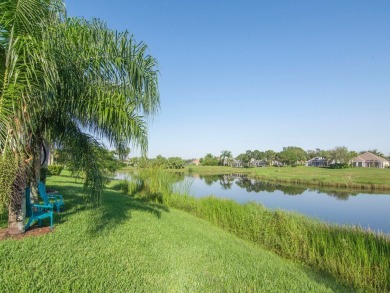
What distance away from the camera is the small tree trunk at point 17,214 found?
4.36 metres

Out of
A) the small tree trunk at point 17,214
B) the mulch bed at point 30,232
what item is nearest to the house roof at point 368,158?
the mulch bed at point 30,232

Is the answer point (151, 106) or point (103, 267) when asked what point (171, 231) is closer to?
point (103, 267)

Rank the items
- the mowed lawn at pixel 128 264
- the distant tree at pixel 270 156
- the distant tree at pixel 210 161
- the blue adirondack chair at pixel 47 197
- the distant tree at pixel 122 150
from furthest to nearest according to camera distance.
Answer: the distant tree at pixel 210 161 < the distant tree at pixel 270 156 < the distant tree at pixel 122 150 < the blue adirondack chair at pixel 47 197 < the mowed lawn at pixel 128 264

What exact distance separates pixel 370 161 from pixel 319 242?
8036cm

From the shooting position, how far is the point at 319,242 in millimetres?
6551

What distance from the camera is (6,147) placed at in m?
3.57

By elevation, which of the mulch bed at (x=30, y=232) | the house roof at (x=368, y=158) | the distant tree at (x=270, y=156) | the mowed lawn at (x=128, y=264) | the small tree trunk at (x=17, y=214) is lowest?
the mowed lawn at (x=128, y=264)

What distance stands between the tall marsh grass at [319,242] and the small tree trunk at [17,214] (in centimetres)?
636

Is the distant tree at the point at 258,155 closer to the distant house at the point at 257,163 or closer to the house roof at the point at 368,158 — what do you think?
the distant house at the point at 257,163

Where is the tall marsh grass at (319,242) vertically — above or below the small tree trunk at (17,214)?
below

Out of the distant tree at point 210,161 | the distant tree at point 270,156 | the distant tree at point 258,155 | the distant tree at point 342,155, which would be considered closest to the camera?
Result: the distant tree at point 342,155

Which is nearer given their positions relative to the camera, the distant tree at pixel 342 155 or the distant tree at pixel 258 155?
the distant tree at pixel 342 155

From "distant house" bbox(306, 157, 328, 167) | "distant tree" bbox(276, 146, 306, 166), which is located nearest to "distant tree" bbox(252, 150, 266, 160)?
Answer: "distant tree" bbox(276, 146, 306, 166)

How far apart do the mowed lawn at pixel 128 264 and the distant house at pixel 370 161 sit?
8179 cm
